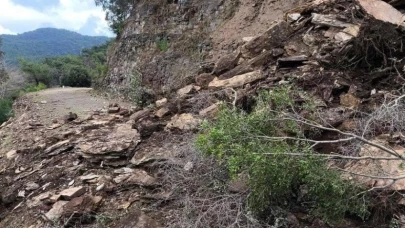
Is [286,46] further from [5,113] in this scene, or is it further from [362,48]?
[5,113]

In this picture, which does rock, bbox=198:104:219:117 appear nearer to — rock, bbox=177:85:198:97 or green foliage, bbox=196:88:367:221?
rock, bbox=177:85:198:97

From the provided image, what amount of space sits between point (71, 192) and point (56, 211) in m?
0.36

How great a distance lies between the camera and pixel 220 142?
10.3 feet

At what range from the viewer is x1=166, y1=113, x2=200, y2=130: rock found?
505cm

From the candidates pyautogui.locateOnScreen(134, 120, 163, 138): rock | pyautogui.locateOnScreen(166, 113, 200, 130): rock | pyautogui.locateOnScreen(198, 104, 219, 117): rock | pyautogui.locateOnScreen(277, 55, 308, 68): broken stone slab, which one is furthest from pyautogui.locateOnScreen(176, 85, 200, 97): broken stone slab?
pyautogui.locateOnScreen(277, 55, 308, 68): broken stone slab

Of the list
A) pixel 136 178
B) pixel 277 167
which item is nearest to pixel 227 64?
pixel 136 178

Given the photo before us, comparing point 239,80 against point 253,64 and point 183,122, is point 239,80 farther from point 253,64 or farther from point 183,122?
point 183,122

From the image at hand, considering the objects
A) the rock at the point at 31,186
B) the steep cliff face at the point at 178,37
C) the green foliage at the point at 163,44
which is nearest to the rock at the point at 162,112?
the steep cliff face at the point at 178,37

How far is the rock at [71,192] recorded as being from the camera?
432cm

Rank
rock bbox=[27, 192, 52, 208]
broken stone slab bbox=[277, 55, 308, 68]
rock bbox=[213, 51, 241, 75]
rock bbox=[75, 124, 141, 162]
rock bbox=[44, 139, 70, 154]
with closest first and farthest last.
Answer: rock bbox=[27, 192, 52, 208] → rock bbox=[75, 124, 141, 162] → broken stone slab bbox=[277, 55, 308, 68] → rock bbox=[44, 139, 70, 154] → rock bbox=[213, 51, 241, 75]

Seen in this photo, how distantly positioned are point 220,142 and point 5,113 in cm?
1542

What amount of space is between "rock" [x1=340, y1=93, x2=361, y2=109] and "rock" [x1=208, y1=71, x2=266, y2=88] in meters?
1.46

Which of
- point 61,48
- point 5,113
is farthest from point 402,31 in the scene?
point 61,48

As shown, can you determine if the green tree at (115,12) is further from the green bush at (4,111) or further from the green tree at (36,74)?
the green tree at (36,74)
